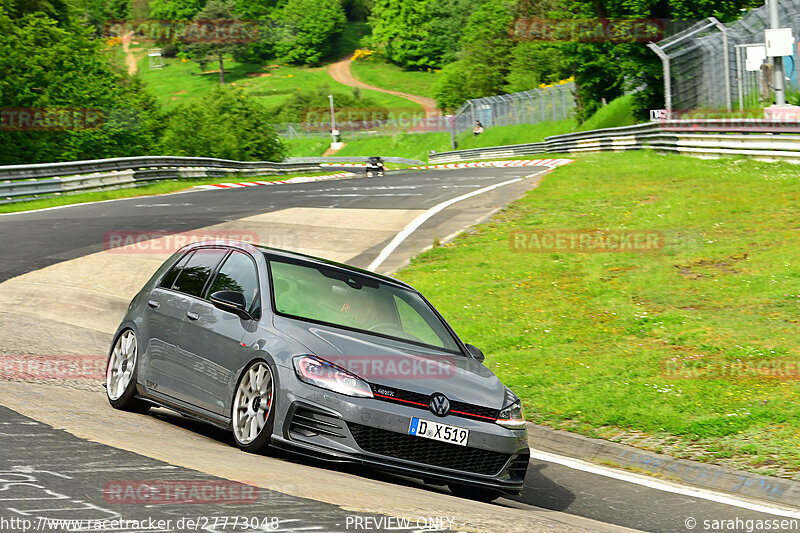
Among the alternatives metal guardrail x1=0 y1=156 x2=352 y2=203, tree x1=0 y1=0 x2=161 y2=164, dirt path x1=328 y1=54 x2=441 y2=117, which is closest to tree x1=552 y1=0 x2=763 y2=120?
metal guardrail x1=0 y1=156 x2=352 y2=203

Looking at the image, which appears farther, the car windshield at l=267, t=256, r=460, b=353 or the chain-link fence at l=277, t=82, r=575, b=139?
the chain-link fence at l=277, t=82, r=575, b=139

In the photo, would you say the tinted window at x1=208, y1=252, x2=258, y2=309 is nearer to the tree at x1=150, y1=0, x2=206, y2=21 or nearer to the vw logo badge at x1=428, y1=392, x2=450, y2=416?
the vw logo badge at x1=428, y1=392, x2=450, y2=416

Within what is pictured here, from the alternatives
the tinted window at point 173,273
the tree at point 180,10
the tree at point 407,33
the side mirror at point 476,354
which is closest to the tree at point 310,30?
the tree at point 407,33

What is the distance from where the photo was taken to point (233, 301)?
283 inches

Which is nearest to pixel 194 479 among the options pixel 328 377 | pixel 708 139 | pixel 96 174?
pixel 328 377

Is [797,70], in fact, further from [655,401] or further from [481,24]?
[481,24]

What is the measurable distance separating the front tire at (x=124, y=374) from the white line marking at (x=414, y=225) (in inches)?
313

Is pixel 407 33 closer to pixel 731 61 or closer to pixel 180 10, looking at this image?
pixel 180 10

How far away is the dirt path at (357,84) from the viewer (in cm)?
13455

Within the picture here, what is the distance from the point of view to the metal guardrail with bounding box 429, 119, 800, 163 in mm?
24438

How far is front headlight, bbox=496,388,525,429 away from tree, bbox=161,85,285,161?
45.1 m

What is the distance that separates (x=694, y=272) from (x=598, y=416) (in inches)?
251

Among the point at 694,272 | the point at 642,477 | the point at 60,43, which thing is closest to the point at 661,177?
the point at 694,272

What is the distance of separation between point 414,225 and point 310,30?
15642 centimetres
